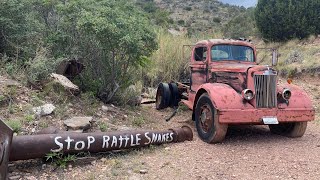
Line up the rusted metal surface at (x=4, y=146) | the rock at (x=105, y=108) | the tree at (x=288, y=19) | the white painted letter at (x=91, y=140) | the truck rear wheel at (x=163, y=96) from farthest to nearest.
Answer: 1. the tree at (x=288, y=19)
2. the truck rear wheel at (x=163, y=96)
3. the rock at (x=105, y=108)
4. the white painted letter at (x=91, y=140)
5. the rusted metal surface at (x=4, y=146)

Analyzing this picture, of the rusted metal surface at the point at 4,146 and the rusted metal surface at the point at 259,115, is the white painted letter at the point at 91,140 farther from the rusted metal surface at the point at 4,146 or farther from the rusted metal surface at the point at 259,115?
the rusted metal surface at the point at 259,115

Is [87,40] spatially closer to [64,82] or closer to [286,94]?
[64,82]

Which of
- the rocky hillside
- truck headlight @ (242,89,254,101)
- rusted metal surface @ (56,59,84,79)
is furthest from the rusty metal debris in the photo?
the rocky hillside

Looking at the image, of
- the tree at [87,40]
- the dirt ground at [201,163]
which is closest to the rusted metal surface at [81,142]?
the dirt ground at [201,163]

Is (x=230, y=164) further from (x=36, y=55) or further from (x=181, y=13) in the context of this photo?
(x=181, y=13)

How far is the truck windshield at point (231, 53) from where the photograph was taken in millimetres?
8086

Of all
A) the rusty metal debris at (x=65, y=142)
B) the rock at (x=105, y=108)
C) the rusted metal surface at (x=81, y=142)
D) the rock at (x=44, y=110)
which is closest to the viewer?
the rusty metal debris at (x=65, y=142)

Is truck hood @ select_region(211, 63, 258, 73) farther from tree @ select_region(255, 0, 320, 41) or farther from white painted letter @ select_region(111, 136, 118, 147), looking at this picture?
tree @ select_region(255, 0, 320, 41)

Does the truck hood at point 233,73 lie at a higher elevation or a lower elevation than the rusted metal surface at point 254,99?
higher

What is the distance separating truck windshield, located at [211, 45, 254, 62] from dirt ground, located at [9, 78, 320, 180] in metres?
1.92

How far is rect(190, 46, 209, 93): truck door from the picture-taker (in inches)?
321

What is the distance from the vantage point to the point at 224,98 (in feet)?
21.5

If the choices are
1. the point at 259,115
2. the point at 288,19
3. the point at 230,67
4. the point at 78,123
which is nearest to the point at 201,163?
the point at 259,115

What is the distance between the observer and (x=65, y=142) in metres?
5.06
